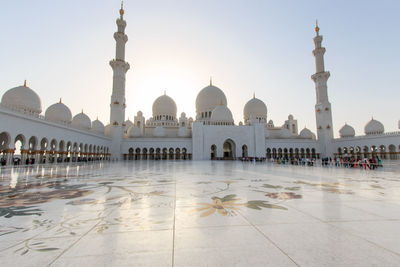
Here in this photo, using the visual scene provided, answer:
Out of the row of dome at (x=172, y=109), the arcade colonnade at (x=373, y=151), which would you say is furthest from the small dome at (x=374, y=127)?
the arcade colonnade at (x=373, y=151)

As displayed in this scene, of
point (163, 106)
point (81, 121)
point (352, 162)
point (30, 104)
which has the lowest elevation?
point (352, 162)

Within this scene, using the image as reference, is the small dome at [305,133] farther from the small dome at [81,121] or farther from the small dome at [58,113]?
the small dome at [58,113]

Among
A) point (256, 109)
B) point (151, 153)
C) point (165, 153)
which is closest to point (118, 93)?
point (151, 153)

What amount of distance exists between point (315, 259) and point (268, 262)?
29 centimetres

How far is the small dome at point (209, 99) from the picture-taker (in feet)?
113

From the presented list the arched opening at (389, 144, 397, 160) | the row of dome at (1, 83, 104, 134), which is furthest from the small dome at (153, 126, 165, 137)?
the arched opening at (389, 144, 397, 160)

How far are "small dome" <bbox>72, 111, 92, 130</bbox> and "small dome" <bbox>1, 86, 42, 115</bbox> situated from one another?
659 centimetres

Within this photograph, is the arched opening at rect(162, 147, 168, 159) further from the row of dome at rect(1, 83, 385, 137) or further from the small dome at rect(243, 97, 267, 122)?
the small dome at rect(243, 97, 267, 122)

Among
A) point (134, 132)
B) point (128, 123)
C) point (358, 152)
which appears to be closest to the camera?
point (358, 152)

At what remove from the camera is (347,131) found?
3192cm

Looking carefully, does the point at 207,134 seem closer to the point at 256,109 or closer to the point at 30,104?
the point at 256,109

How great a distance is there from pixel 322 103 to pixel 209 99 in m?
16.8

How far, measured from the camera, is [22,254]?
1.33 m

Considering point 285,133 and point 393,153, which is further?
point 285,133
